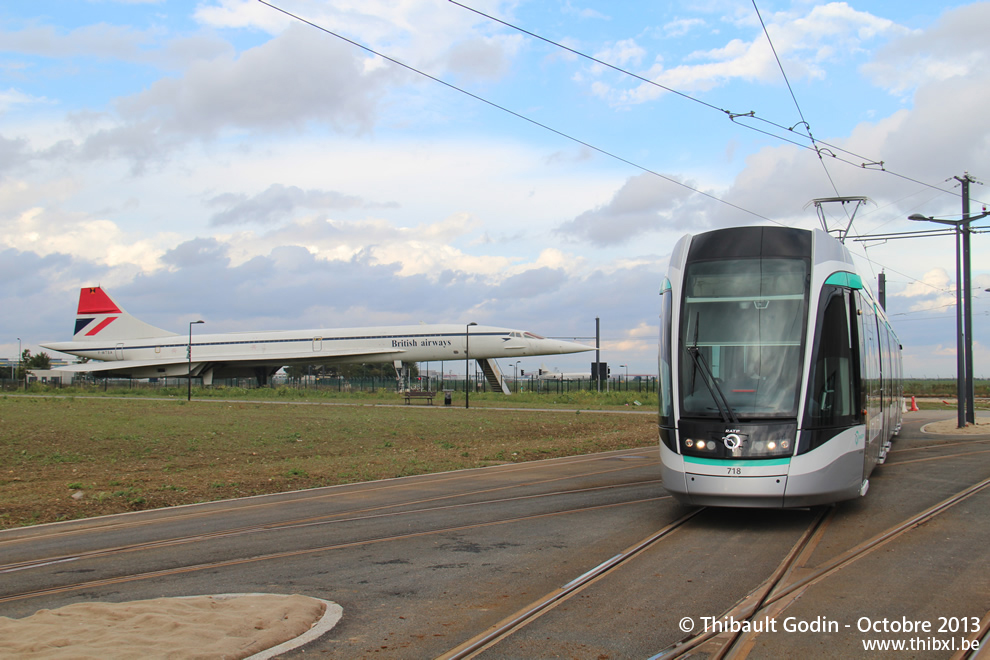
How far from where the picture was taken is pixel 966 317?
90.6 ft

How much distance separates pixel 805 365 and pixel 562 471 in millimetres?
7766

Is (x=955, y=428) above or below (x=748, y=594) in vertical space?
below

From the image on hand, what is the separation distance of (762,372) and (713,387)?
21.6 inches

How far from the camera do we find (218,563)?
7605mm

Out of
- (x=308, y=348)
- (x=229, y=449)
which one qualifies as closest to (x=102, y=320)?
(x=308, y=348)

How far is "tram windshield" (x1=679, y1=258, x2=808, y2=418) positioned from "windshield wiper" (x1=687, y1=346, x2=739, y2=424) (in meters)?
0.01

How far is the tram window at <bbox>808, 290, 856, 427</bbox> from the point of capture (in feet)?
28.2

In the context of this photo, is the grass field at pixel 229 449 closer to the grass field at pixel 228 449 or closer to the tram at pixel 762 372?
the grass field at pixel 228 449

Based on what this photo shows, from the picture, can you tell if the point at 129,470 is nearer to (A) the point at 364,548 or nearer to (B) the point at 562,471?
(B) the point at 562,471

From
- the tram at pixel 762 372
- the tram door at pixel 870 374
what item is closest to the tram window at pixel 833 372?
the tram at pixel 762 372

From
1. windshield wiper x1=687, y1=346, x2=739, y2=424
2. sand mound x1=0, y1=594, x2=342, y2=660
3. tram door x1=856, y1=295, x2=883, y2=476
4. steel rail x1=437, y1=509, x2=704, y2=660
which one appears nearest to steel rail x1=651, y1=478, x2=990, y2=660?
tram door x1=856, y1=295, x2=883, y2=476

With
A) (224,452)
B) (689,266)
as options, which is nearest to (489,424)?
(224,452)

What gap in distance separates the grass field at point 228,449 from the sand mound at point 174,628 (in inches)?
252

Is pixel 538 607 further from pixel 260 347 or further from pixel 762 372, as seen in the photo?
pixel 260 347
